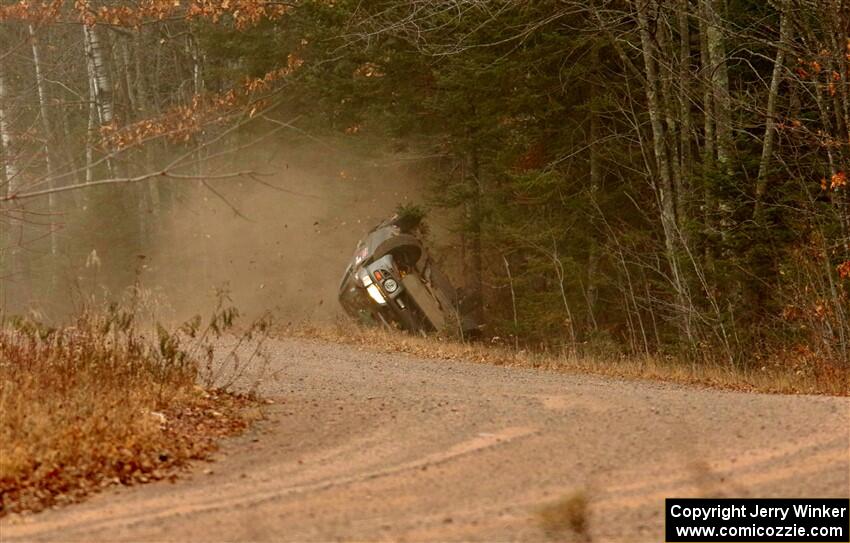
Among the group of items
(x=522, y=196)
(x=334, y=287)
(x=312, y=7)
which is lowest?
(x=334, y=287)

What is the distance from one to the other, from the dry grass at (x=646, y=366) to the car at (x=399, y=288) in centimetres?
57

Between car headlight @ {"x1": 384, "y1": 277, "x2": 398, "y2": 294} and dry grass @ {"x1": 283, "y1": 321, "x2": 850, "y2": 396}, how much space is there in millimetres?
719

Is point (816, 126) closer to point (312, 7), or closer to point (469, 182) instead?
point (469, 182)

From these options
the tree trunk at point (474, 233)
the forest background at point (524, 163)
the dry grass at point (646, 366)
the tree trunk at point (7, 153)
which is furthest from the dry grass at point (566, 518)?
the tree trunk at point (474, 233)

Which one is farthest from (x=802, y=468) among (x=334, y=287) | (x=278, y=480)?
(x=334, y=287)

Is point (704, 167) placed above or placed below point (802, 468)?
above

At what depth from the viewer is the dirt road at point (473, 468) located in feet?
22.0

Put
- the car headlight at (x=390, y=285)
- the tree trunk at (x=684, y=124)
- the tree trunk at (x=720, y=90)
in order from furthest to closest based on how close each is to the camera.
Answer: the car headlight at (x=390, y=285), the tree trunk at (x=684, y=124), the tree trunk at (x=720, y=90)

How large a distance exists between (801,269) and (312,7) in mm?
11838

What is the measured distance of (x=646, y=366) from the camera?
1545cm

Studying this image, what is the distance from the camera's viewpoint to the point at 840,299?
1529cm

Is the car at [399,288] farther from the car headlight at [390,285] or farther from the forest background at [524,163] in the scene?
the forest background at [524,163]

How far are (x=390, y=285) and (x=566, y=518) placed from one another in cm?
1423

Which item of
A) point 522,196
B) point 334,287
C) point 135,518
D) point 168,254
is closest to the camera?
point 135,518
